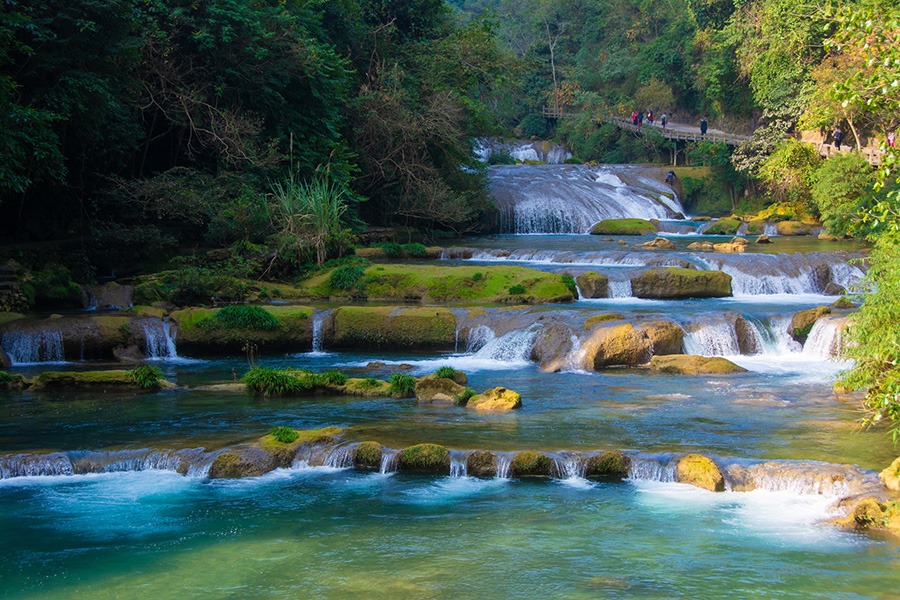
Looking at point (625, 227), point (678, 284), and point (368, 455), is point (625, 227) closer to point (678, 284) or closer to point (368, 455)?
point (678, 284)

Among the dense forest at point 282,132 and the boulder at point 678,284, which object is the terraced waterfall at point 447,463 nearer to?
the dense forest at point 282,132

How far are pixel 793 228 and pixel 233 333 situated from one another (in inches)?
831

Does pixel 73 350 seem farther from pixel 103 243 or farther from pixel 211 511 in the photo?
pixel 211 511

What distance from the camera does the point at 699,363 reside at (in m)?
12.0

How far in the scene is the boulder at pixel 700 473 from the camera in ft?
23.9

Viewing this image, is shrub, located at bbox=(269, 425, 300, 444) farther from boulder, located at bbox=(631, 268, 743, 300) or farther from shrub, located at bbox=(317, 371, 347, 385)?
boulder, located at bbox=(631, 268, 743, 300)

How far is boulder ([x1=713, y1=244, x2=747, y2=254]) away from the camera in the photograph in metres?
21.4

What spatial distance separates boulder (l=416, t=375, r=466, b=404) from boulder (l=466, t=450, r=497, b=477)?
2.54 m

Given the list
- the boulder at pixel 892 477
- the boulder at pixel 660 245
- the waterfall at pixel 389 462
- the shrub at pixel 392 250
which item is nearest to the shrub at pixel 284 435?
the waterfall at pixel 389 462

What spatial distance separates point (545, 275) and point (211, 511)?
10.8 meters

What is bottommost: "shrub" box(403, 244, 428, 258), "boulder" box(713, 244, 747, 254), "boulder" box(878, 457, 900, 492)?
"boulder" box(878, 457, 900, 492)

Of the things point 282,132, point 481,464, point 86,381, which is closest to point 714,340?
point 481,464

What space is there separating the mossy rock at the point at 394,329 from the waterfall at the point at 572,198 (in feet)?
53.2

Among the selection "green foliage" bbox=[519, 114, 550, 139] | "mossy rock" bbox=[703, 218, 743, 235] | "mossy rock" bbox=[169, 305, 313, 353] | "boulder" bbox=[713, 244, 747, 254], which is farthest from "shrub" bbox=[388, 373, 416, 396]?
"green foliage" bbox=[519, 114, 550, 139]
